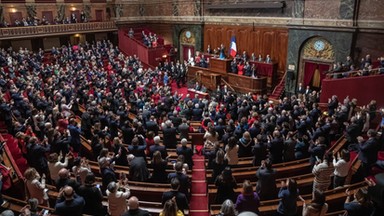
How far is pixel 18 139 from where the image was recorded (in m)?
6.92

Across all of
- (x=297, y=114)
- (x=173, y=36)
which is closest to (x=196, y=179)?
(x=297, y=114)

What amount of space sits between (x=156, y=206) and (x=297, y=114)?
5.76m

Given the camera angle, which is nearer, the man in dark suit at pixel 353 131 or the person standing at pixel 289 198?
the person standing at pixel 289 198

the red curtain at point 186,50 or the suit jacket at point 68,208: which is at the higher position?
the suit jacket at point 68,208

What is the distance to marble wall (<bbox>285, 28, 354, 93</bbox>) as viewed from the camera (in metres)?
13.8

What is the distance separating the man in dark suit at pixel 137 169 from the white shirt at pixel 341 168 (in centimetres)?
384

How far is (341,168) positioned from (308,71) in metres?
10.8

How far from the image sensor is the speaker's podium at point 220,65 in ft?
57.7

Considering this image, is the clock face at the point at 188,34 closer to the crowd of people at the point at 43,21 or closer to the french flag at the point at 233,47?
the french flag at the point at 233,47

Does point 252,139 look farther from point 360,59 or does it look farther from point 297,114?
→ point 360,59


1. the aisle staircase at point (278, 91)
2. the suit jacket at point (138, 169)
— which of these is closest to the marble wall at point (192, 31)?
the aisle staircase at point (278, 91)

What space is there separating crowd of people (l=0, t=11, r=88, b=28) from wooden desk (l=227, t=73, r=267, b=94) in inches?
567

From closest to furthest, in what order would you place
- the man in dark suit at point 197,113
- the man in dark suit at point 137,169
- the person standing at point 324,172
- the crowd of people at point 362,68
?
the person standing at point 324,172 < the man in dark suit at point 137,169 < the man in dark suit at point 197,113 < the crowd of people at point 362,68

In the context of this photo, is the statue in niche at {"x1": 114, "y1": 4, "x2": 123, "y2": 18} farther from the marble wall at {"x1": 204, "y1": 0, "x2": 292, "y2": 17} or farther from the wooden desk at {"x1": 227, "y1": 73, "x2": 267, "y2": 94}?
the wooden desk at {"x1": 227, "y1": 73, "x2": 267, "y2": 94}
